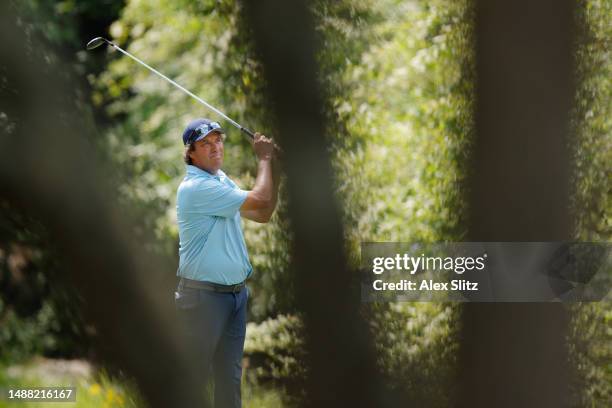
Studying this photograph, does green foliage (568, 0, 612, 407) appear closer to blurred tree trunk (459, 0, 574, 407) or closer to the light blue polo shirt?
blurred tree trunk (459, 0, 574, 407)

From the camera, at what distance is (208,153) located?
2748 millimetres

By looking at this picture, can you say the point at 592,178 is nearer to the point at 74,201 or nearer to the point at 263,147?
the point at 263,147

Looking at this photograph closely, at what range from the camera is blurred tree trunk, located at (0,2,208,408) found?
9.62ft

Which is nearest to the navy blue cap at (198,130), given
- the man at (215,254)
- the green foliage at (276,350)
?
the man at (215,254)

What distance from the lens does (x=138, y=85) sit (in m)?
3.84

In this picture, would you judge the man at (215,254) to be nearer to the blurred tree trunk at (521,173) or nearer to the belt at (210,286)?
the belt at (210,286)

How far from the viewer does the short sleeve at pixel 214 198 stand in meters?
2.64

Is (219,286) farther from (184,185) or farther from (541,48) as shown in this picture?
(541,48)

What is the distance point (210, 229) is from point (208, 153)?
27cm

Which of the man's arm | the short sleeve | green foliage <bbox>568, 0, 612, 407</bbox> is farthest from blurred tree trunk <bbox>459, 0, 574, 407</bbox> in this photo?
the short sleeve

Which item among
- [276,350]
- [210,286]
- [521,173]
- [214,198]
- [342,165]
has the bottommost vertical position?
[276,350]

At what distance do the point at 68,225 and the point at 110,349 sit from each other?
0.66 meters

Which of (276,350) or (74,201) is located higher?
(74,201)

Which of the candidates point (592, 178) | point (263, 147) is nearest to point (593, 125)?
point (592, 178)
